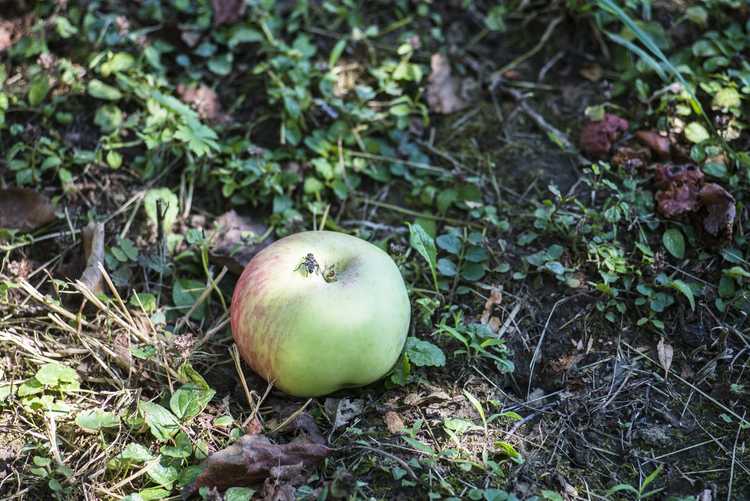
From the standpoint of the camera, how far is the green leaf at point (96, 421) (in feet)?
7.23

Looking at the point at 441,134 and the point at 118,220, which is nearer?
the point at 118,220

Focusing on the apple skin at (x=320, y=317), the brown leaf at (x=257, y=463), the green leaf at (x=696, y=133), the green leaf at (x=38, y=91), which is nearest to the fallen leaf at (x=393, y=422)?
the apple skin at (x=320, y=317)

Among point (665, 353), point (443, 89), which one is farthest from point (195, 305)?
point (665, 353)

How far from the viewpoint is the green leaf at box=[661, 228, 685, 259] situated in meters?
2.71

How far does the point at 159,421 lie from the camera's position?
2.24m

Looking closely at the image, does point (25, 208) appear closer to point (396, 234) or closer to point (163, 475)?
point (163, 475)

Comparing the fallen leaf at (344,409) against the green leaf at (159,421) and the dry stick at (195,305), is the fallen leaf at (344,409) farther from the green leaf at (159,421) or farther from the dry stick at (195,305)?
the dry stick at (195,305)

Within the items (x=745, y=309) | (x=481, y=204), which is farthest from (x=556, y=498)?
(x=481, y=204)

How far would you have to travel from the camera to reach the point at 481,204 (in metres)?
2.98

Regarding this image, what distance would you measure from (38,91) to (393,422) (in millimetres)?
2240

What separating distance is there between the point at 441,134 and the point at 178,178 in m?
1.23

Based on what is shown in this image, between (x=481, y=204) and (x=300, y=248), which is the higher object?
(x=300, y=248)

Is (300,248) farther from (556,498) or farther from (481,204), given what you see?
(556,498)

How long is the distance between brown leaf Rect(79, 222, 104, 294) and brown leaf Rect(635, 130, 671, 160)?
230cm
